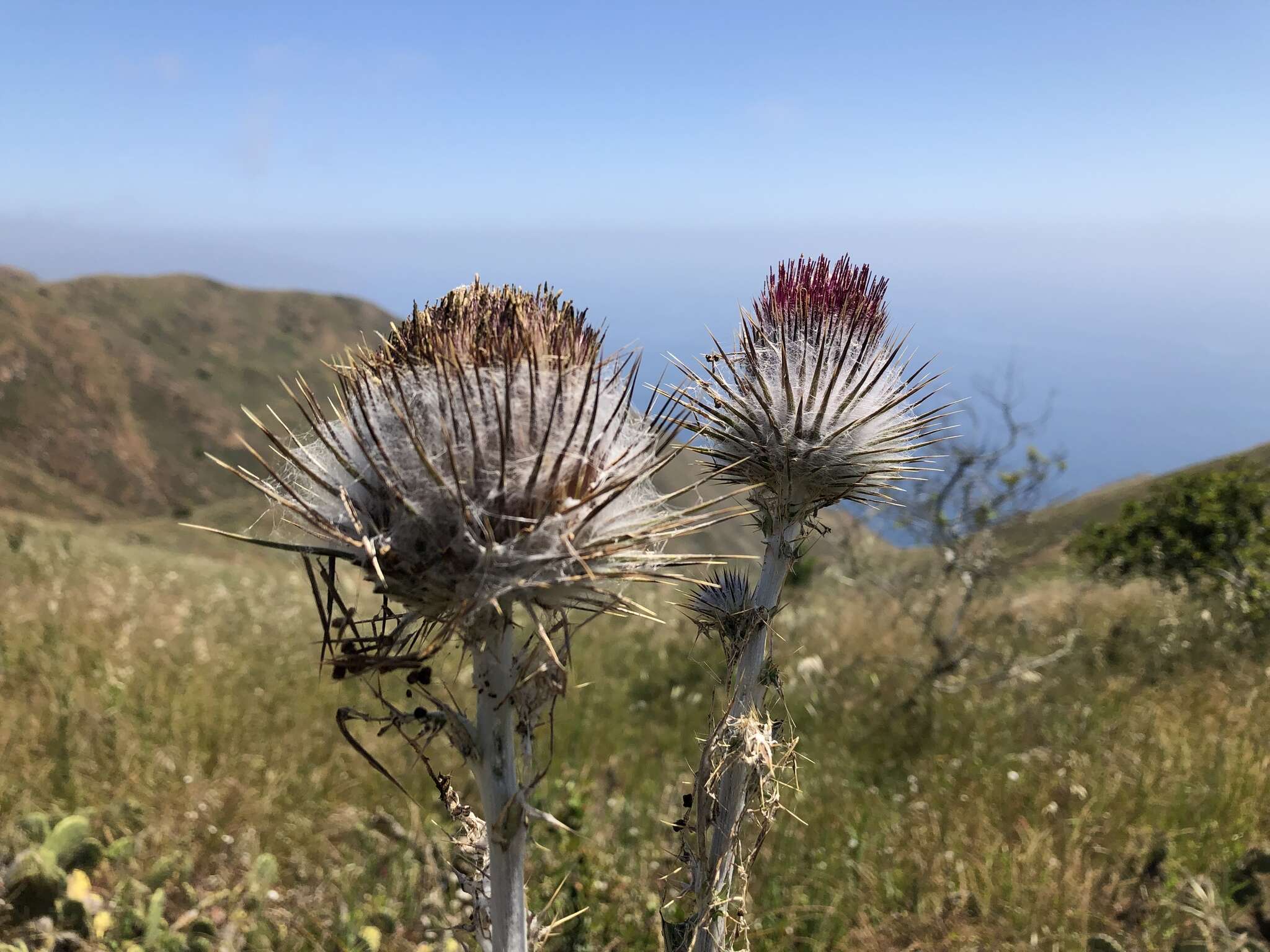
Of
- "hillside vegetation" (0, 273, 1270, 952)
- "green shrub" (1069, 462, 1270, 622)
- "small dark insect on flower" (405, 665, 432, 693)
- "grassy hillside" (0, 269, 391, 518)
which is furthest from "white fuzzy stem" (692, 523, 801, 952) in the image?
"grassy hillside" (0, 269, 391, 518)

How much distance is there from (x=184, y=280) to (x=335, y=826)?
175 m

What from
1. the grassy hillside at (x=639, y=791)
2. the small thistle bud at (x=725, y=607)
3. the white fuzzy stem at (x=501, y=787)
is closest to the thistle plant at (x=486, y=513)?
the white fuzzy stem at (x=501, y=787)

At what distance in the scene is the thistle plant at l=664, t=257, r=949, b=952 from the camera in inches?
97.0

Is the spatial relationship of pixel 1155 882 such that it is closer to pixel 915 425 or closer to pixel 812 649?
pixel 915 425

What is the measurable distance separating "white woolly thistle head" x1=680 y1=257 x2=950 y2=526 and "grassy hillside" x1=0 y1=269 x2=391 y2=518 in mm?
86646

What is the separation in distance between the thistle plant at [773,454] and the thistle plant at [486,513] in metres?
0.38

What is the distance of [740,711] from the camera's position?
2.59 meters

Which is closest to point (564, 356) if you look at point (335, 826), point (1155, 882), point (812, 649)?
point (335, 826)

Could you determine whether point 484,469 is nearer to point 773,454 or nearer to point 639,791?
point 773,454

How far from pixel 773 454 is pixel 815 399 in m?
0.30

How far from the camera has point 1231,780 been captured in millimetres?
5840

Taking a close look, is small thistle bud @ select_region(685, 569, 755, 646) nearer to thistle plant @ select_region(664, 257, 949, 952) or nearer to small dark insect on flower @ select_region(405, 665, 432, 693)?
thistle plant @ select_region(664, 257, 949, 952)

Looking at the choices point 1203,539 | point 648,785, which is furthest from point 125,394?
point 1203,539

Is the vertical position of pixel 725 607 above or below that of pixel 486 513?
below
